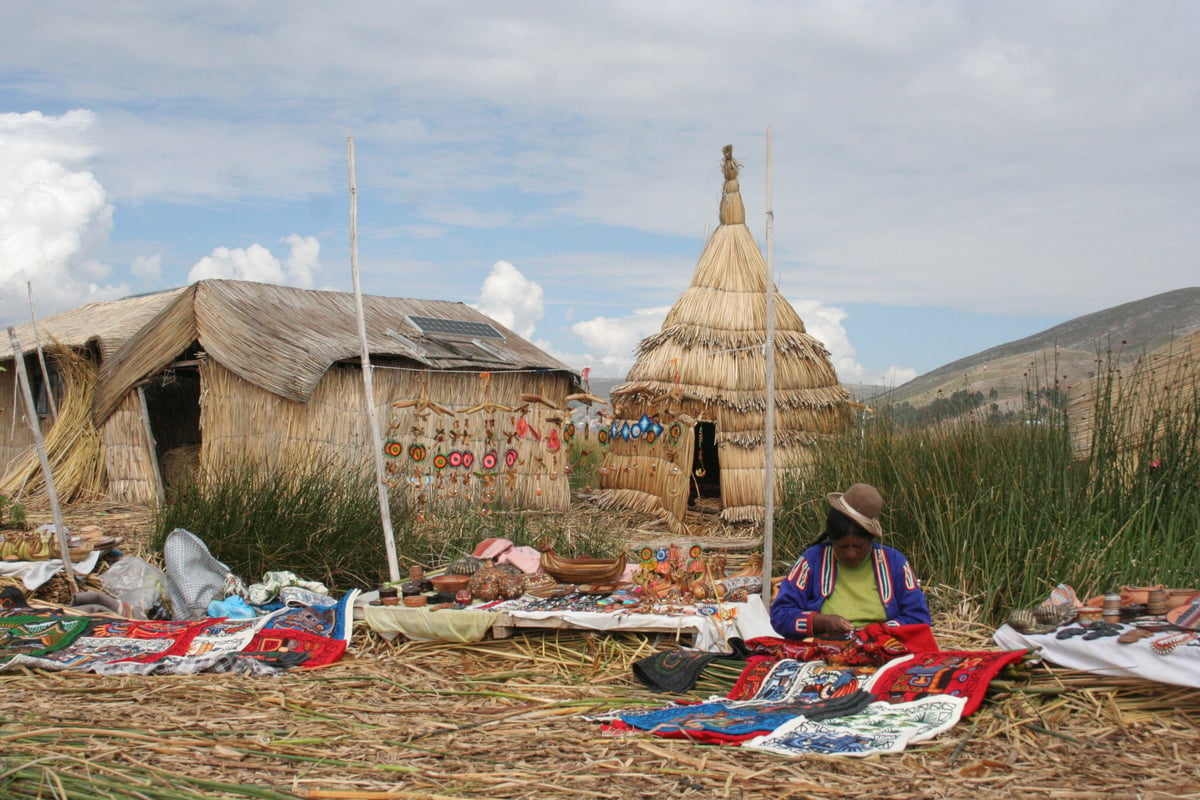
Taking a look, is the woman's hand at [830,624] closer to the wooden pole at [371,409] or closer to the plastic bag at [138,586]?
the wooden pole at [371,409]

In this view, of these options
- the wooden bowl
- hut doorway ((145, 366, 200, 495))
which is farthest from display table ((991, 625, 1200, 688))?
hut doorway ((145, 366, 200, 495))

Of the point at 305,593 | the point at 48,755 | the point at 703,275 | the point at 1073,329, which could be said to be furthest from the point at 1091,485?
the point at 1073,329

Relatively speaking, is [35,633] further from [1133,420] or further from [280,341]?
[1133,420]

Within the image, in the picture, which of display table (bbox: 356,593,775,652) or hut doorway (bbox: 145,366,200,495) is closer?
display table (bbox: 356,593,775,652)

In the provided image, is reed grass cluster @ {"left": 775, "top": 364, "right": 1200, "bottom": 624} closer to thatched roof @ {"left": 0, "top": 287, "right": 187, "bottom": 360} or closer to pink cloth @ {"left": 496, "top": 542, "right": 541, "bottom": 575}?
pink cloth @ {"left": 496, "top": 542, "right": 541, "bottom": 575}

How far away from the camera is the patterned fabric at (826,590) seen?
428 cm

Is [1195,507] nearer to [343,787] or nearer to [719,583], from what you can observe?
[719,583]

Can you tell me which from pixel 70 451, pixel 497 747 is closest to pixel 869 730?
pixel 497 747

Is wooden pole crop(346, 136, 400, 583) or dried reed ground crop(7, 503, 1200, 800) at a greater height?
wooden pole crop(346, 136, 400, 583)

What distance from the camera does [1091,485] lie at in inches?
234

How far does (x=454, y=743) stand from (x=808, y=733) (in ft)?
3.83

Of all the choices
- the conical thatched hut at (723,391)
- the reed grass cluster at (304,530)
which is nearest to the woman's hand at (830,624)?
the reed grass cluster at (304,530)

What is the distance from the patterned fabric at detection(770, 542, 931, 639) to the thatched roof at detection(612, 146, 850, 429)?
6.24 m

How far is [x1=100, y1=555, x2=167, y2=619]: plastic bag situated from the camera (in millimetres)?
6270
